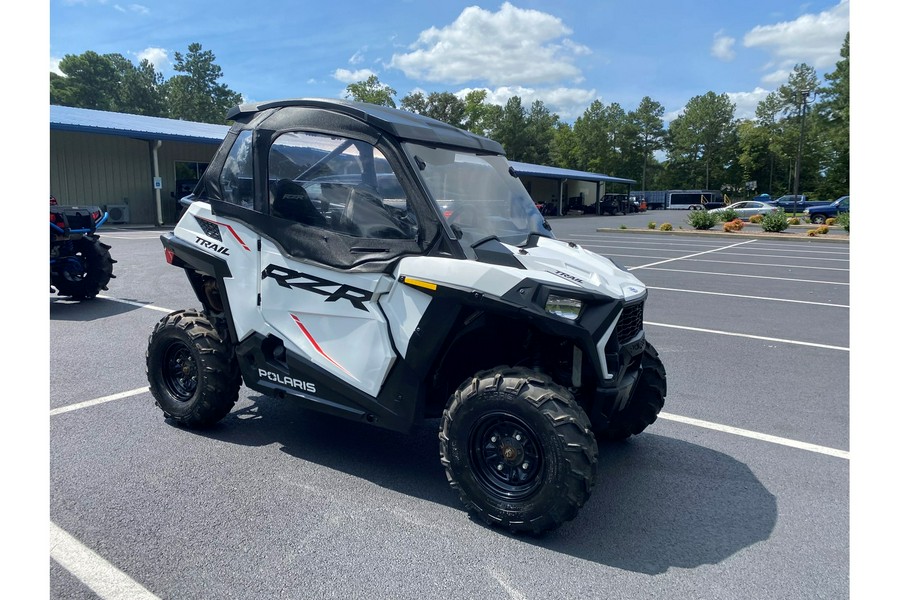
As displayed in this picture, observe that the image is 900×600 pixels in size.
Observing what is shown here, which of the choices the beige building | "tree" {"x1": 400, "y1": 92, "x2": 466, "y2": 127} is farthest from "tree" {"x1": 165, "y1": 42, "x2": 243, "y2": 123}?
the beige building

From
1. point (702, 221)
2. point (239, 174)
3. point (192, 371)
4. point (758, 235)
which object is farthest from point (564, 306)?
point (702, 221)

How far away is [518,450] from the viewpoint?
10.3 ft

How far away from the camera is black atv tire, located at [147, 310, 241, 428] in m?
4.22

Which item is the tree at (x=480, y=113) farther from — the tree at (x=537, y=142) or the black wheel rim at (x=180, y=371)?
the black wheel rim at (x=180, y=371)

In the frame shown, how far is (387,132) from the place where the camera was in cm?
345

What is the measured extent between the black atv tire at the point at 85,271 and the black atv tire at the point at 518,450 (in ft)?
25.3

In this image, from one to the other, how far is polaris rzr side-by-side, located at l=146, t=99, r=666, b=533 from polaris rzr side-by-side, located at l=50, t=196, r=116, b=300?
5.55 metres

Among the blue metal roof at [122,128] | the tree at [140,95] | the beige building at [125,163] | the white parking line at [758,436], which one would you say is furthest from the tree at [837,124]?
the tree at [140,95]

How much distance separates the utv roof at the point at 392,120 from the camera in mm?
3469

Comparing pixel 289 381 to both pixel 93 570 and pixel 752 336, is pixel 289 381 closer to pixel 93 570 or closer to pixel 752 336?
pixel 93 570

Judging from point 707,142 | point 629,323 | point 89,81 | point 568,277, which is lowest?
point 629,323

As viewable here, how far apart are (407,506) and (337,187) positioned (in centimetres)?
187

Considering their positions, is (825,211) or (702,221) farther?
(825,211)
